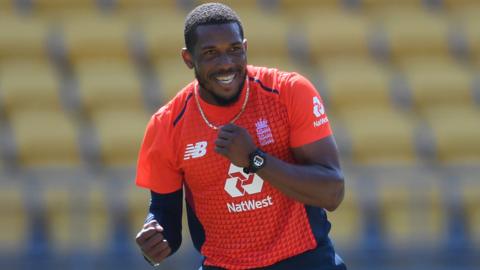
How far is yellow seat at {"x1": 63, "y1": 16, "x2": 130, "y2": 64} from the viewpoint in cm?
993

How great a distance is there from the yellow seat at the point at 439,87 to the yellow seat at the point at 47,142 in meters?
3.36

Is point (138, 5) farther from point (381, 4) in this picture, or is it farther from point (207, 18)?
point (207, 18)

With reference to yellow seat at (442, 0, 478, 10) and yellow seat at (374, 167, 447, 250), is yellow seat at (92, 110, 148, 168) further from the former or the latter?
yellow seat at (442, 0, 478, 10)

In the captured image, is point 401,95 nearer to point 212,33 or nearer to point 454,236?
point 454,236

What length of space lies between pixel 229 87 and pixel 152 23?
5.93m

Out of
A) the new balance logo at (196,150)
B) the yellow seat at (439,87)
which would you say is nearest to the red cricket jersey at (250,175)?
the new balance logo at (196,150)

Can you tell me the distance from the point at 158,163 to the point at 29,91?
5154 mm

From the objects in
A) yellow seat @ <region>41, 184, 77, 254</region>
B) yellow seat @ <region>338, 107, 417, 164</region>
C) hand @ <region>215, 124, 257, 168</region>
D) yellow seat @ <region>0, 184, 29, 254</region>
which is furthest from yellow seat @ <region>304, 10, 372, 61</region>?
hand @ <region>215, 124, 257, 168</region>

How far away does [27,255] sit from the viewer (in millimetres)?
7969

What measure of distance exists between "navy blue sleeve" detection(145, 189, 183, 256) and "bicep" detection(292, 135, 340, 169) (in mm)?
642

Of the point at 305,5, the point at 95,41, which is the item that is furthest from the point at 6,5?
the point at 305,5

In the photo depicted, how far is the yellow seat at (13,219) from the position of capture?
8078mm

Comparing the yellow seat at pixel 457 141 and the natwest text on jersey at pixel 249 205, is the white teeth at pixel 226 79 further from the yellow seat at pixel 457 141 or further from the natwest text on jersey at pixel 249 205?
the yellow seat at pixel 457 141

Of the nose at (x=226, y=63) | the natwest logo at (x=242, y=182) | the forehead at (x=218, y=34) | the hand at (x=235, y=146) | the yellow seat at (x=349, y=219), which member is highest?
the forehead at (x=218, y=34)
